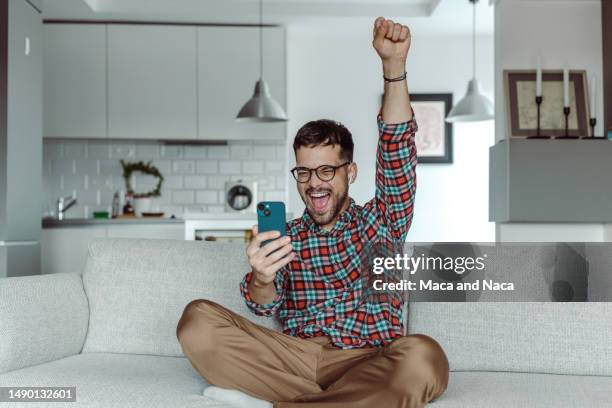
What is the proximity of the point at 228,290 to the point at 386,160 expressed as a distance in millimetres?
760

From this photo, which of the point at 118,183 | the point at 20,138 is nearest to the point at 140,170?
the point at 118,183

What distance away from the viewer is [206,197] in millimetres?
6363

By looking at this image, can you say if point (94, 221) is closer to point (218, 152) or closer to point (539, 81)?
point (218, 152)

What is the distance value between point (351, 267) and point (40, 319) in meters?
0.99

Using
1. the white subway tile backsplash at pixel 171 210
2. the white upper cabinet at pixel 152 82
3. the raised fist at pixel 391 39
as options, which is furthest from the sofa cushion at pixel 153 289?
the white subway tile backsplash at pixel 171 210

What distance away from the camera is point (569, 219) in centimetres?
351

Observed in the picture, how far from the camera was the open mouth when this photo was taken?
6.64 feet

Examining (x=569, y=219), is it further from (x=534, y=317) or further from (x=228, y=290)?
(x=228, y=290)

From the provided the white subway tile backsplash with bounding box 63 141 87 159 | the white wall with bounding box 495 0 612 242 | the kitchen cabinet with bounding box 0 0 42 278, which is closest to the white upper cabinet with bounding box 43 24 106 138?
the white subway tile backsplash with bounding box 63 141 87 159

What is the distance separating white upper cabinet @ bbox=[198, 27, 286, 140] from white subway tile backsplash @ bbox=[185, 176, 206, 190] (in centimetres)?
48

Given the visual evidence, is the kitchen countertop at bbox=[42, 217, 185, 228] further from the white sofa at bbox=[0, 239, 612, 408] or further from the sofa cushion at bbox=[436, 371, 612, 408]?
the sofa cushion at bbox=[436, 371, 612, 408]

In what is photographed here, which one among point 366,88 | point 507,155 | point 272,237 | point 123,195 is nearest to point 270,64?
point 366,88

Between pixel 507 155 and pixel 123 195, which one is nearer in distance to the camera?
pixel 507 155

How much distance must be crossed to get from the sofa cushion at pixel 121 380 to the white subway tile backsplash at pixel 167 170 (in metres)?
4.09
